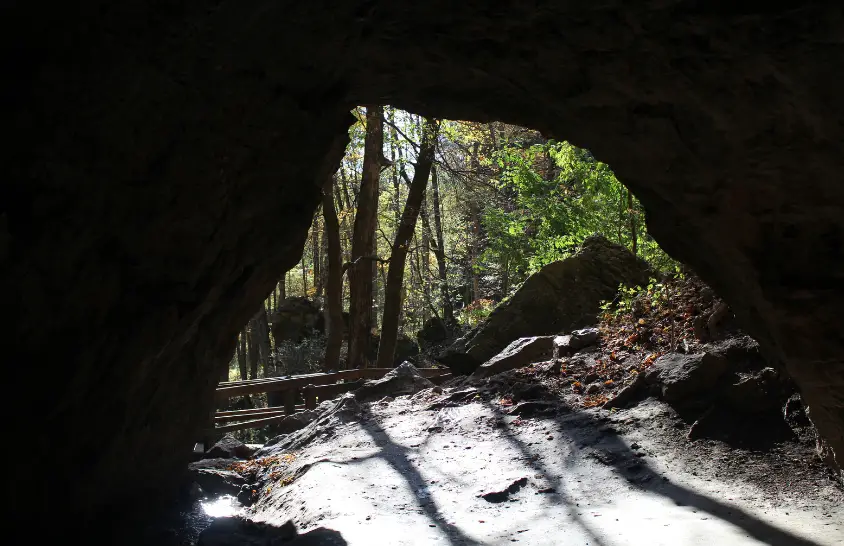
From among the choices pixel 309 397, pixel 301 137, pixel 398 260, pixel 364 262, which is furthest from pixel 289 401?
pixel 301 137

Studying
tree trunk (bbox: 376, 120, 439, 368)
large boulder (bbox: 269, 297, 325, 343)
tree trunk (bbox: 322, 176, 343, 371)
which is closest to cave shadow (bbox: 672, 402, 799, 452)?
tree trunk (bbox: 376, 120, 439, 368)

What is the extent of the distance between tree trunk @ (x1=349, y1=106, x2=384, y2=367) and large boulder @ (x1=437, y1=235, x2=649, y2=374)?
128 inches

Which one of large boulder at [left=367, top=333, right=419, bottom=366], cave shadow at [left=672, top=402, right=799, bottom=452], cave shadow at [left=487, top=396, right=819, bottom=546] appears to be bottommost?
cave shadow at [left=487, top=396, right=819, bottom=546]

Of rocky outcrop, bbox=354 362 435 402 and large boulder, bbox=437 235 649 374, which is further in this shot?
large boulder, bbox=437 235 649 374

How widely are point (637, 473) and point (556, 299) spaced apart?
6.77 m

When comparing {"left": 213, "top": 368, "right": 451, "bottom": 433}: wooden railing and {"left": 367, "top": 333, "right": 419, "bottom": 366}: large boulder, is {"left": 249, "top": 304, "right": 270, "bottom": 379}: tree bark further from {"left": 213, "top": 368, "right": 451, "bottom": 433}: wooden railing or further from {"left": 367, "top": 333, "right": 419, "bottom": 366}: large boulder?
{"left": 213, "top": 368, "right": 451, "bottom": 433}: wooden railing

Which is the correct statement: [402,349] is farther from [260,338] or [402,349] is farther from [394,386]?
[394,386]

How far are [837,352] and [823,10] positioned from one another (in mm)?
2224

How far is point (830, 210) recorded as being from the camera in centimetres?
402

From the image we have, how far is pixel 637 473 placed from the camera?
615cm

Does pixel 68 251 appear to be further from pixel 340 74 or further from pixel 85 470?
pixel 340 74

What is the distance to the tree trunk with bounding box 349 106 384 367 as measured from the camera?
15.6 metres

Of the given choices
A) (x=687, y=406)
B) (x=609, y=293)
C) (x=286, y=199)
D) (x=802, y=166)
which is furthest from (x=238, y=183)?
(x=609, y=293)

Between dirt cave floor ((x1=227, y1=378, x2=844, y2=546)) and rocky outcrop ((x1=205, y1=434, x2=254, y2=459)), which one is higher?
dirt cave floor ((x1=227, y1=378, x2=844, y2=546))
